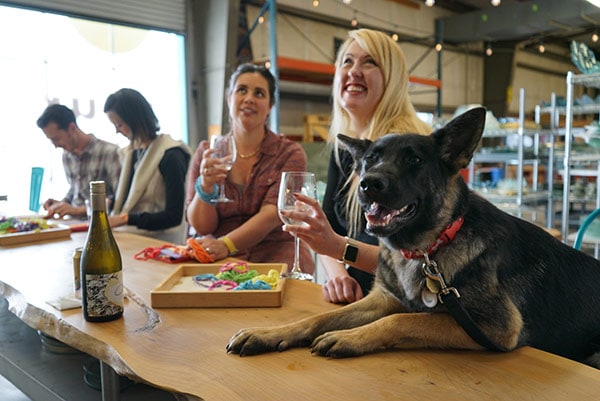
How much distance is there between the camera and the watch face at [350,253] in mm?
1568

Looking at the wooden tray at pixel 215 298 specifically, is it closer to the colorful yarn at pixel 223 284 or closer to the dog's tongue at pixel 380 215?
the colorful yarn at pixel 223 284

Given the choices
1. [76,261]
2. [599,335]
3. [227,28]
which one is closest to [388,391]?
[599,335]

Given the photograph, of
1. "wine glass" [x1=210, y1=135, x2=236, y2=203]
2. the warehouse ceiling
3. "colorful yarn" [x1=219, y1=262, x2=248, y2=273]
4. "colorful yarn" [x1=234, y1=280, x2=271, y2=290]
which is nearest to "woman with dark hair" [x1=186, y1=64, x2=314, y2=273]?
"wine glass" [x1=210, y1=135, x2=236, y2=203]

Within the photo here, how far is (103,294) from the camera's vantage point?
127 cm

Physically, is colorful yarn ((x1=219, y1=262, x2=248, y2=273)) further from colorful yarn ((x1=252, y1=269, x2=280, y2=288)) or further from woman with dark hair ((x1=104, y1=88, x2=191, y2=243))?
woman with dark hair ((x1=104, y1=88, x2=191, y2=243))

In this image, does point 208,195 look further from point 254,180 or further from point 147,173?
point 147,173

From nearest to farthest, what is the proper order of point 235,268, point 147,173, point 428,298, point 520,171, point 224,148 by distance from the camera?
point 428,298 < point 235,268 < point 224,148 < point 147,173 < point 520,171

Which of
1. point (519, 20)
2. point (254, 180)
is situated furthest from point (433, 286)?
point (519, 20)

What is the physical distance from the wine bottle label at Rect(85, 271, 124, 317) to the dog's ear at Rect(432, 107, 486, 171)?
2.99 ft

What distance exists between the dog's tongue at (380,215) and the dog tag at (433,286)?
165 millimetres

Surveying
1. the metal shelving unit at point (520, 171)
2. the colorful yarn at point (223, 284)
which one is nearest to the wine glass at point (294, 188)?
the colorful yarn at point (223, 284)

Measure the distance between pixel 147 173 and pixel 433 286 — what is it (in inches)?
96.2

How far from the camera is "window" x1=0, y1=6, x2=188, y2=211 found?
20.6 ft

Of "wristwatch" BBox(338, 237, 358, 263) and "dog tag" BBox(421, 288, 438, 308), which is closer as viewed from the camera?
"dog tag" BBox(421, 288, 438, 308)
